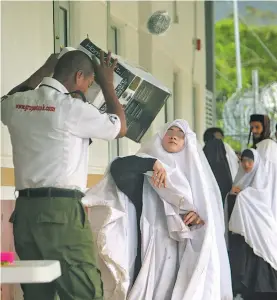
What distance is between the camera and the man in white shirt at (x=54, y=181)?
136 inches

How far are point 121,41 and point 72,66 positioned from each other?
3.76 m

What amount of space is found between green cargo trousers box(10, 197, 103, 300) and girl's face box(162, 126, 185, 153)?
4.64 feet

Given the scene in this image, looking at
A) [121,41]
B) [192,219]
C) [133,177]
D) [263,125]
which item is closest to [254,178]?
[263,125]

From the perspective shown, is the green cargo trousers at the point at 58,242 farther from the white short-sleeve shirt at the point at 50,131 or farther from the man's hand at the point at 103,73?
the man's hand at the point at 103,73

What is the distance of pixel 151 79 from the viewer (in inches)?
174

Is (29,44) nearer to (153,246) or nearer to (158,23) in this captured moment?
(153,246)

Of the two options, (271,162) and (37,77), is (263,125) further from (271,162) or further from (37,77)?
(37,77)

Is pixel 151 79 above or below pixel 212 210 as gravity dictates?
above

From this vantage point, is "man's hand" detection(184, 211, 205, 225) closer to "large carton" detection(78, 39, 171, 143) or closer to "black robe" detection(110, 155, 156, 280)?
"black robe" detection(110, 155, 156, 280)

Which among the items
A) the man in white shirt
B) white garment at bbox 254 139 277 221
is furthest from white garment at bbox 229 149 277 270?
the man in white shirt

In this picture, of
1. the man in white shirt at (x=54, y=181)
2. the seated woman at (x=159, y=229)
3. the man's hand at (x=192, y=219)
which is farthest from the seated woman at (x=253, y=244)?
the man in white shirt at (x=54, y=181)

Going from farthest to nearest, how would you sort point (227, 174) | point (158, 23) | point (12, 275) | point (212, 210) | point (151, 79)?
point (158, 23)
point (227, 174)
point (212, 210)
point (151, 79)
point (12, 275)

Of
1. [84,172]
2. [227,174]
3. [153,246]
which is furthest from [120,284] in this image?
[227,174]

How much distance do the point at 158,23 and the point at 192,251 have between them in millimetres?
3378
